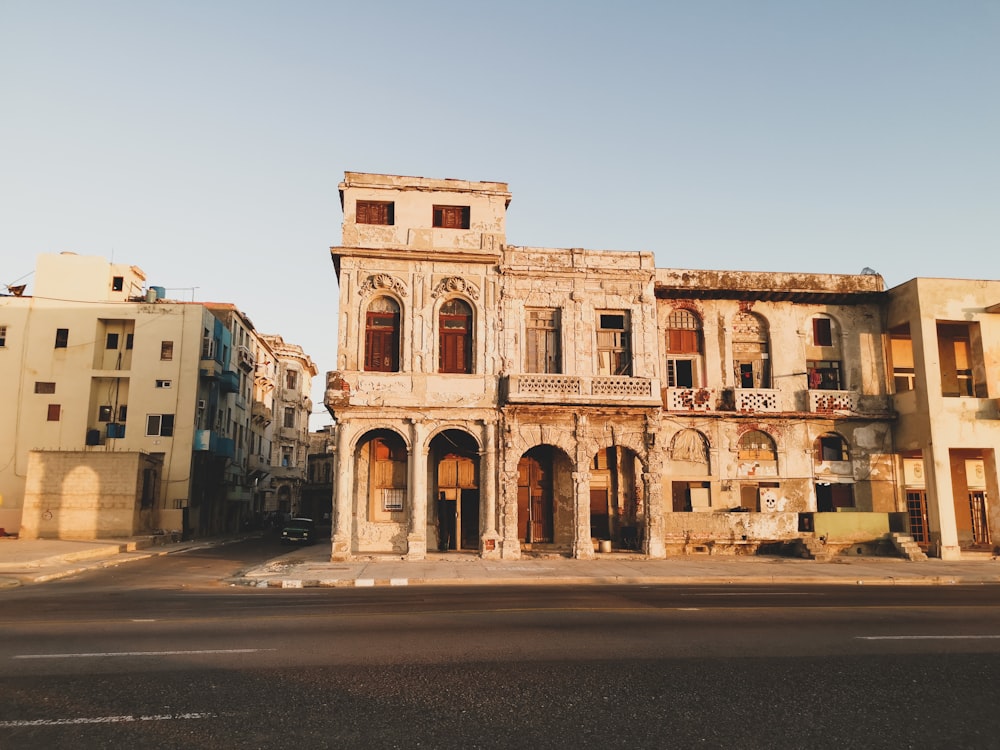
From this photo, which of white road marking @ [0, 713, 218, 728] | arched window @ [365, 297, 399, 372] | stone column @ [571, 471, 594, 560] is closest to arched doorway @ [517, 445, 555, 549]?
stone column @ [571, 471, 594, 560]

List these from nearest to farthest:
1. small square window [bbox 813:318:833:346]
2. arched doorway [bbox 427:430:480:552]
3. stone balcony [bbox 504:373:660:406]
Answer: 1. stone balcony [bbox 504:373:660:406]
2. arched doorway [bbox 427:430:480:552]
3. small square window [bbox 813:318:833:346]

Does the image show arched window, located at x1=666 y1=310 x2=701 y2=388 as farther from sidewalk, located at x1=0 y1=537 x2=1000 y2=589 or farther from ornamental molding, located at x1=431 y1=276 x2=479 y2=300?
ornamental molding, located at x1=431 y1=276 x2=479 y2=300

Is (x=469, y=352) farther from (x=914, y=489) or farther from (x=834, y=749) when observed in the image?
(x=834, y=749)

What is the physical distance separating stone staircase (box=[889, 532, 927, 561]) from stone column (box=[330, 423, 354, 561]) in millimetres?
21184

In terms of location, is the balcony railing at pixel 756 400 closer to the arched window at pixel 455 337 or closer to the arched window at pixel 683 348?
the arched window at pixel 683 348

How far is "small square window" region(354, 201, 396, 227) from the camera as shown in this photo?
92.1 ft

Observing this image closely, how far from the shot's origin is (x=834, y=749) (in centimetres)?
548

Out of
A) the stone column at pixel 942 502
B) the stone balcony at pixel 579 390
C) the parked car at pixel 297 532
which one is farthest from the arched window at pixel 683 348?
the parked car at pixel 297 532

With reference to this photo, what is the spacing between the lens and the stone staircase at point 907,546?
27062mm

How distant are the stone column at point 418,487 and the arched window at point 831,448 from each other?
17.0 meters

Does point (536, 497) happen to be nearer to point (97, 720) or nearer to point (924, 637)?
point (924, 637)

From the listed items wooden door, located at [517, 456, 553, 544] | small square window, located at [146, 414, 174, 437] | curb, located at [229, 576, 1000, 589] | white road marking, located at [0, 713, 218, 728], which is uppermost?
small square window, located at [146, 414, 174, 437]

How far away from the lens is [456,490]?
29.5m

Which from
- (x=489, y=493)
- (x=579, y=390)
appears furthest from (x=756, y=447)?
(x=489, y=493)
